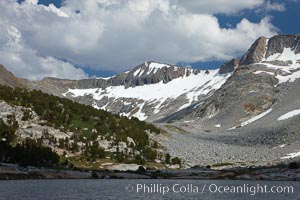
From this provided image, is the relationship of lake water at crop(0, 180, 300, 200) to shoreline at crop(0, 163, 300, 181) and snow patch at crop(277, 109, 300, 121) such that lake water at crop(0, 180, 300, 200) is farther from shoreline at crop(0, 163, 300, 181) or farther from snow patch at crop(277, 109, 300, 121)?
snow patch at crop(277, 109, 300, 121)

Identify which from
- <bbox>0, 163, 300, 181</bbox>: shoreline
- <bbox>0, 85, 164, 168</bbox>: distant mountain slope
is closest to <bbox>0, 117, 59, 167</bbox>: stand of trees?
<bbox>0, 85, 164, 168</bbox>: distant mountain slope

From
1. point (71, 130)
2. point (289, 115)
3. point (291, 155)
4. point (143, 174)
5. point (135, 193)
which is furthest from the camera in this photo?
point (289, 115)

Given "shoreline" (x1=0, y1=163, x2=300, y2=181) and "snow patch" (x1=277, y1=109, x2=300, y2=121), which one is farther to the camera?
"snow patch" (x1=277, y1=109, x2=300, y2=121)

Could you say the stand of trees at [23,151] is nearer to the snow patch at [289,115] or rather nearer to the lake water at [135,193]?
the lake water at [135,193]

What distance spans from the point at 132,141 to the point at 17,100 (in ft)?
101

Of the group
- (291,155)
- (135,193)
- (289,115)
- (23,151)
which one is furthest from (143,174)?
(289,115)

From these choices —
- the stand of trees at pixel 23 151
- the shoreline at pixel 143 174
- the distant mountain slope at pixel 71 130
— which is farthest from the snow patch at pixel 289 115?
the stand of trees at pixel 23 151

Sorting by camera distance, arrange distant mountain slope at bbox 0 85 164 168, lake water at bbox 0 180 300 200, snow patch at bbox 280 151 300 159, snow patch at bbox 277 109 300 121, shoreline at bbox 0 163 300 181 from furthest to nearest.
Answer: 1. snow patch at bbox 277 109 300 121
2. snow patch at bbox 280 151 300 159
3. distant mountain slope at bbox 0 85 164 168
4. shoreline at bbox 0 163 300 181
5. lake water at bbox 0 180 300 200

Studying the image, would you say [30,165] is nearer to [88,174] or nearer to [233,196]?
[88,174]

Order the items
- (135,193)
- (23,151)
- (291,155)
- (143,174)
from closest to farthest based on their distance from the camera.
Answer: (135,193) < (143,174) < (23,151) < (291,155)

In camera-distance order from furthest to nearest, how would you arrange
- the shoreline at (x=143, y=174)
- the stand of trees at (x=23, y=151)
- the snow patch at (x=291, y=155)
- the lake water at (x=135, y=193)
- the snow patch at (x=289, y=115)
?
the snow patch at (x=289, y=115) → the snow patch at (x=291, y=155) → the stand of trees at (x=23, y=151) → the shoreline at (x=143, y=174) → the lake water at (x=135, y=193)

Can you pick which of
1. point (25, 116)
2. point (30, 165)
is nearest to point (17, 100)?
point (25, 116)

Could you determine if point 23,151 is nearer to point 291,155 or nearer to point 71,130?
point 71,130

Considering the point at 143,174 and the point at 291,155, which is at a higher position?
the point at 291,155
